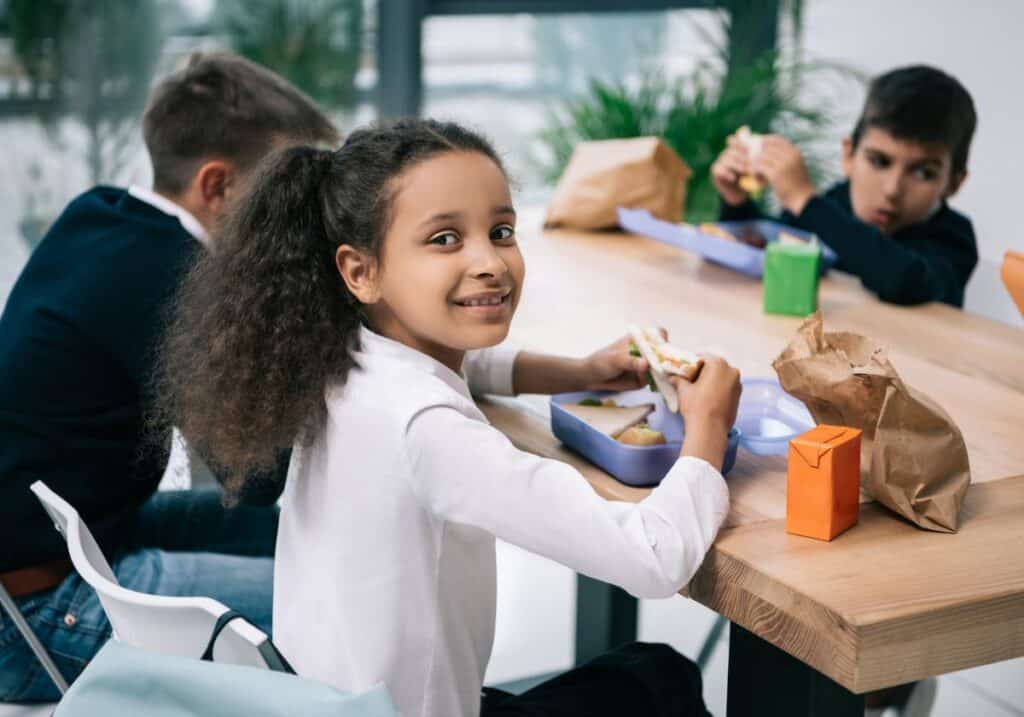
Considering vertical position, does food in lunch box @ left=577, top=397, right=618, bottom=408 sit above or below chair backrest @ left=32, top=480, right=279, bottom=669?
above

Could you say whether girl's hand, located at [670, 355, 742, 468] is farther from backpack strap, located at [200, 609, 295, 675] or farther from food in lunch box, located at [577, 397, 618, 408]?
backpack strap, located at [200, 609, 295, 675]

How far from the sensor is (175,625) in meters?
1.11

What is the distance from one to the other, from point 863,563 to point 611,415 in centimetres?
37

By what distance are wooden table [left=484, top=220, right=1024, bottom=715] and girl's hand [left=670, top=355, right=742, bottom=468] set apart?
0.06 m

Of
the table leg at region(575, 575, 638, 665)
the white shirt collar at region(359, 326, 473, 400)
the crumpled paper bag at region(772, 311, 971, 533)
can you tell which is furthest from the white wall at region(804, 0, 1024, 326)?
the white shirt collar at region(359, 326, 473, 400)

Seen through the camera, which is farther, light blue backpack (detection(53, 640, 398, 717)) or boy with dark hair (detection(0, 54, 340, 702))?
boy with dark hair (detection(0, 54, 340, 702))

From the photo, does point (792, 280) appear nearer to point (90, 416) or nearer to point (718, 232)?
point (718, 232)

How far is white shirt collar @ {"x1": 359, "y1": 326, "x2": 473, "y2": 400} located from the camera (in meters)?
1.30

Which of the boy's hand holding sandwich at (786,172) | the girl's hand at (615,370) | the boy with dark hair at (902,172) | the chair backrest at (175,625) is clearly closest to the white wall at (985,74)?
the boy with dark hair at (902,172)

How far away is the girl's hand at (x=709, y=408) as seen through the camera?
128cm

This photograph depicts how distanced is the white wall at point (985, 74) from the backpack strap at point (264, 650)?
263 cm

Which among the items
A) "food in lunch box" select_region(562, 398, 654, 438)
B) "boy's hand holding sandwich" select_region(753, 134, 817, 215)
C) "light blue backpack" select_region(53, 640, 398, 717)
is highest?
"boy's hand holding sandwich" select_region(753, 134, 817, 215)

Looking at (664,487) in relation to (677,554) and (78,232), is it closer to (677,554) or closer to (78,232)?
(677,554)

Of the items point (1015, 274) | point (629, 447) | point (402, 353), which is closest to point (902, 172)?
point (1015, 274)
